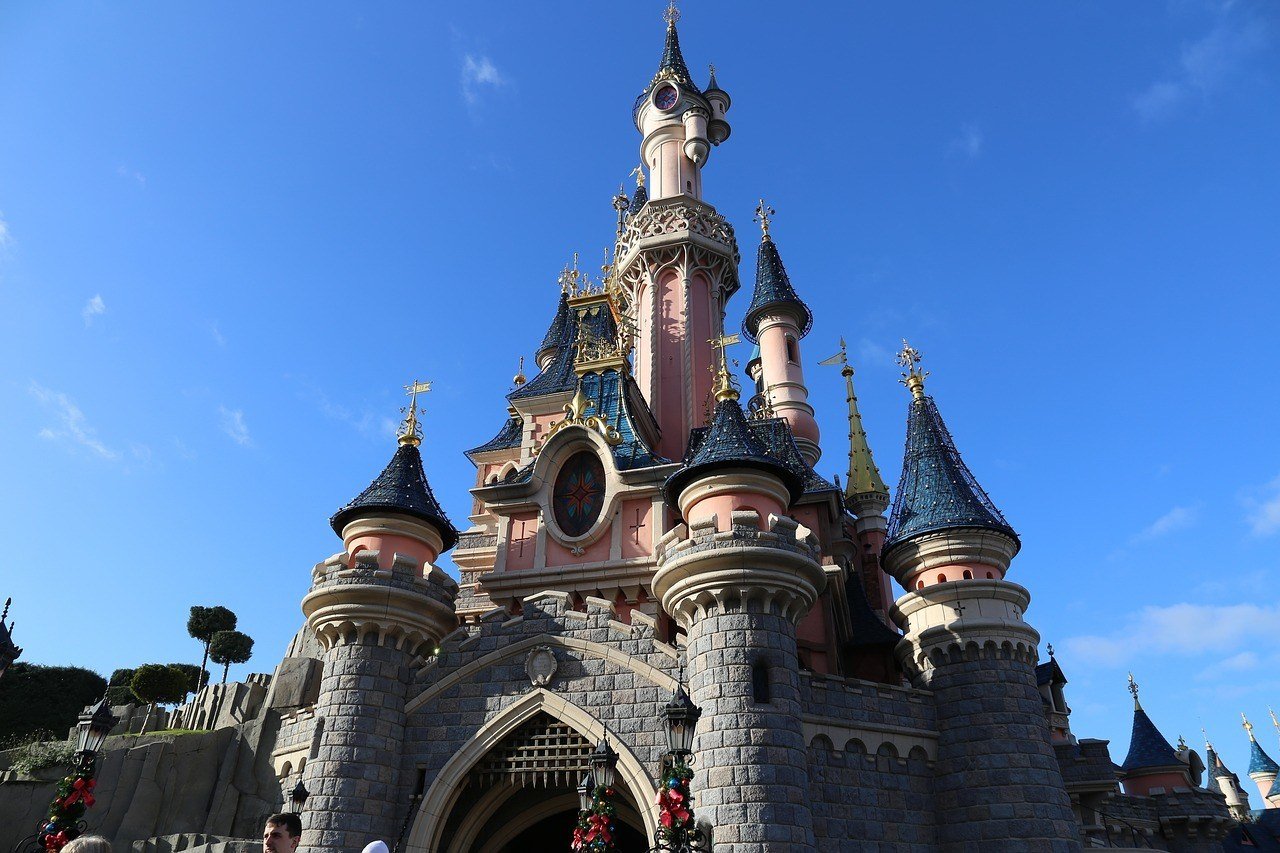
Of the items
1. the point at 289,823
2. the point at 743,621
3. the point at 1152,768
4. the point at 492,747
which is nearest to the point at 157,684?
the point at 492,747

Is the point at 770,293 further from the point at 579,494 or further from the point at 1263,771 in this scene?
the point at 1263,771

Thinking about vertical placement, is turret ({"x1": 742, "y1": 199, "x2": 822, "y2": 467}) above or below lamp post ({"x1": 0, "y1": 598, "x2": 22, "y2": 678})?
above

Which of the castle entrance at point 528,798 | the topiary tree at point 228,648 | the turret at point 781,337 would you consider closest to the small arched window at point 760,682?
the castle entrance at point 528,798

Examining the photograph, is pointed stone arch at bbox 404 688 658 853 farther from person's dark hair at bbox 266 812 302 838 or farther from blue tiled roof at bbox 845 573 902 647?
person's dark hair at bbox 266 812 302 838

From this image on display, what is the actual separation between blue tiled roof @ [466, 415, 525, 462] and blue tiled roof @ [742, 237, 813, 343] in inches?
366

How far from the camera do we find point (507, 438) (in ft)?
95.1

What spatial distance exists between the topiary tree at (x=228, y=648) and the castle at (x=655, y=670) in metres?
16.3

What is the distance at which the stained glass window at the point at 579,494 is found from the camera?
70.3ft

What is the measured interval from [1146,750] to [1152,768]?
809 millimetres

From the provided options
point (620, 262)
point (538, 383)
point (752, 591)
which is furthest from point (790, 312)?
point (752, 591)

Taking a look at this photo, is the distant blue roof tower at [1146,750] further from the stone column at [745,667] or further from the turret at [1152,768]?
the stone column at [745,667]

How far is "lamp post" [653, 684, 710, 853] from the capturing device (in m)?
11.0

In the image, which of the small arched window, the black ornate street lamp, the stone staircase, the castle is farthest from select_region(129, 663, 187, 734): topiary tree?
the small arched window

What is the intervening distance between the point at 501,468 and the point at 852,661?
38.5 ft
